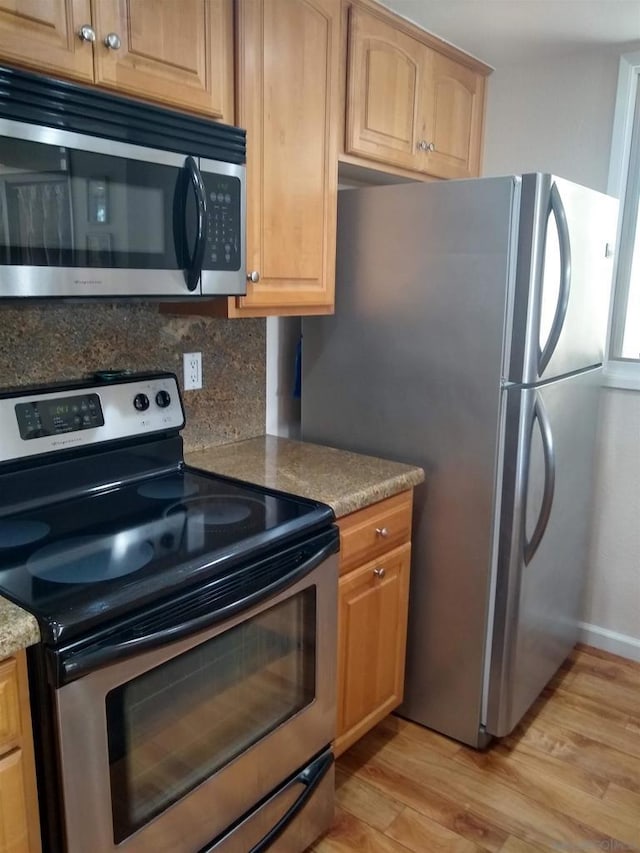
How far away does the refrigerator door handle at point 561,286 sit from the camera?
1.83 meters

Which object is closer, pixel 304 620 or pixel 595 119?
pixel 304 620

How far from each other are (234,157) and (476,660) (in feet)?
5.18

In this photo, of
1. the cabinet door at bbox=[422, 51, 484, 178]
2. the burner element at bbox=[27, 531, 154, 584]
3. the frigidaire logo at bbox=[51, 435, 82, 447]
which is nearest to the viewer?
the burner element at bbox=[27, 531, 154, 584]

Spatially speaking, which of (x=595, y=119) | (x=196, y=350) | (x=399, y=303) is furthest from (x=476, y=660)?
(x=595, y=119)

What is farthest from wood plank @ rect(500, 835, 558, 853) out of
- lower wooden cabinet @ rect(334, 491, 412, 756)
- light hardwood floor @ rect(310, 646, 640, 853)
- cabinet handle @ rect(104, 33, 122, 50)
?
cabinet handle @ rect(104, 33, 122, 50)

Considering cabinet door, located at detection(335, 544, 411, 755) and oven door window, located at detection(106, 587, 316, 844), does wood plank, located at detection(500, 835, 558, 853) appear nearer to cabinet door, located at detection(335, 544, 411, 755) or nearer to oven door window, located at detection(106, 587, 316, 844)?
cabinet door, located at detection(335, 544, 411, 755)

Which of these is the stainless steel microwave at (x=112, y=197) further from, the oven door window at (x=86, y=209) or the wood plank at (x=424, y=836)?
the wood plank at (x=424, y=836)

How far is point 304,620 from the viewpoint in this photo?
1.62 metres

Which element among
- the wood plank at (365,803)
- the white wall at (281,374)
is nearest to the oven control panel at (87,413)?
the white wall at (281,374)

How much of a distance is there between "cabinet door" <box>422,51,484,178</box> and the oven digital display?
4.62ft

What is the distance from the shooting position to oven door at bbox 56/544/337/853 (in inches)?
44.7

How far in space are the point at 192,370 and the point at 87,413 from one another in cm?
44

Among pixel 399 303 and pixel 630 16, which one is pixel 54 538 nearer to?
pixel 399 303

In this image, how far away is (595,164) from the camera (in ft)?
8.18
